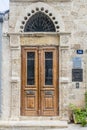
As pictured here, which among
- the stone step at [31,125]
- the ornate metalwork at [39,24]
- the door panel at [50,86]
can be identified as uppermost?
the ornate metalwork at [39,24]

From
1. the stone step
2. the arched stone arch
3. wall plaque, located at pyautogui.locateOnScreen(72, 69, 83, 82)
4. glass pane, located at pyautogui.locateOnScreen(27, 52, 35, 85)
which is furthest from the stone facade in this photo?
the stone step

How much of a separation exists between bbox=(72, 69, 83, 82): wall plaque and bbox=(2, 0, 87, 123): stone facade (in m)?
0.16

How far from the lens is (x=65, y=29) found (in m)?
13.6

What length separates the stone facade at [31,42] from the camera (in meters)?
13.5

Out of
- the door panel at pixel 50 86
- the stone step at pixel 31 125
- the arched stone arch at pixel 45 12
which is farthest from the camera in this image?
the door panel at pixel 50 86

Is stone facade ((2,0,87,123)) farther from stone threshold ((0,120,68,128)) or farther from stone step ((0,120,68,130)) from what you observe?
stone step ((0,120,68,130))

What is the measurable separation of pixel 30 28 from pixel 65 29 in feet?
4.04

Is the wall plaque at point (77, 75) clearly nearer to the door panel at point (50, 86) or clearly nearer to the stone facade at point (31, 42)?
the stone facade at point (31, 42)

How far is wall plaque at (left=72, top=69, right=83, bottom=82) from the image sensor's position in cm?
1374

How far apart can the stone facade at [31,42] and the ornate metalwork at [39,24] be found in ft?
0.60

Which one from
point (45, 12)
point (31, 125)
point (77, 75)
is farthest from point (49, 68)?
point (31, 125)

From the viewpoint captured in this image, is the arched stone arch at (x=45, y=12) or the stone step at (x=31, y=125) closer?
the stone step at (x=31, y=125)

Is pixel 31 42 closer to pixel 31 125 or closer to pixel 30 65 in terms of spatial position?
pixel 30 65

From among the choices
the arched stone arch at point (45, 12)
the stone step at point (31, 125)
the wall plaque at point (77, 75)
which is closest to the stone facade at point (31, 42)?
the arched stone arch at point (45, 12)
